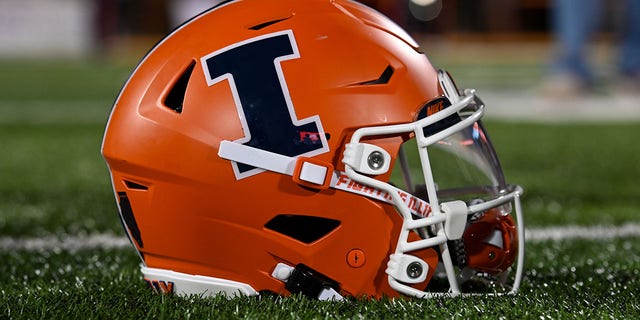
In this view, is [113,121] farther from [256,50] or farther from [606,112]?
[606,112]

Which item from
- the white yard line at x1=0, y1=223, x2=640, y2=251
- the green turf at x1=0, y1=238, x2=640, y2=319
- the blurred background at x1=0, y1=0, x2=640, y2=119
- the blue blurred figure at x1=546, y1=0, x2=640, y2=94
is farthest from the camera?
the blurred background at x1=0, y1=0, x2=640, y2=119

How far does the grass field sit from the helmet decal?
27 cm

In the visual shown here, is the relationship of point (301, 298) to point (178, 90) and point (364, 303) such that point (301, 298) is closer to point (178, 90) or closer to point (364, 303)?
point (364, 303)

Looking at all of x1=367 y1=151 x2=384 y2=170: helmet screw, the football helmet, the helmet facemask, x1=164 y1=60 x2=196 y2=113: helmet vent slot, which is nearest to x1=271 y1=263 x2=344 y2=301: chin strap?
the football helmet

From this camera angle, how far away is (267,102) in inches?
58.8

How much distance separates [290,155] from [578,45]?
4440 millimetres

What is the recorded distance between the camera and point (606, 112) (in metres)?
5.73

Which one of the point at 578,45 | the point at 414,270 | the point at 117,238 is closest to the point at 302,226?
the point at 414,270

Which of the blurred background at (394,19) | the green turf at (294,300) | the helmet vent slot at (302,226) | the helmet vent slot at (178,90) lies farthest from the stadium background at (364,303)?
the blurred background at (394,19)

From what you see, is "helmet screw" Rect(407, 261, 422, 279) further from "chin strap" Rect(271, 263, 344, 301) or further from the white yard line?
the white yard line

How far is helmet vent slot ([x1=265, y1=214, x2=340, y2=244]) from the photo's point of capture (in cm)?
154

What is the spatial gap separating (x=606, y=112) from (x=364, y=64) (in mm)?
4573

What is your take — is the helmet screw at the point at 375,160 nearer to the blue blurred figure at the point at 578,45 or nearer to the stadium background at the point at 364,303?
the stadium background at the point at 364,303

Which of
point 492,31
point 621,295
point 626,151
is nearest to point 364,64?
point 621,295
